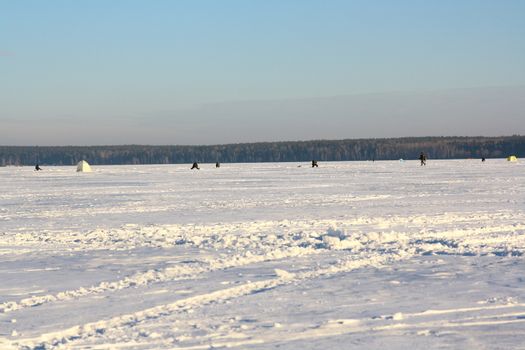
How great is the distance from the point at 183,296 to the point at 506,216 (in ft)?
32.3

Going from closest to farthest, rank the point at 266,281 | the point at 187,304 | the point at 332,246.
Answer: the point at 187,304 → the point at 266,281 → the point at 332,246

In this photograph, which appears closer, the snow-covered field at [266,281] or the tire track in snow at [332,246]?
the snow-covered field at [266,281]

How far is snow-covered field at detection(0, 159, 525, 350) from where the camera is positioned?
5625 mm

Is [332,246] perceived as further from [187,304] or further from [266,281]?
[187,304]

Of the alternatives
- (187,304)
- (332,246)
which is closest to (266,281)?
(187,304)

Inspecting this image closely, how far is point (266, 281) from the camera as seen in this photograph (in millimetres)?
7949

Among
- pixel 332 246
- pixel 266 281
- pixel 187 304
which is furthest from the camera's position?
pixel 332 246

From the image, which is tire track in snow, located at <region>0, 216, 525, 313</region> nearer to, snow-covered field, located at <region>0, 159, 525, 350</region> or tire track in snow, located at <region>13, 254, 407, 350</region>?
snow-covered field, located at <region>0, 159, 525, 350</region>

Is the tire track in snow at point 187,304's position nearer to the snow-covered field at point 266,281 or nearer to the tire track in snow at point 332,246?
the snow-covered field at point 266,281

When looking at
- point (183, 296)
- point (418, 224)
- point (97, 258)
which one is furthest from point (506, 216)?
point (183, 296)

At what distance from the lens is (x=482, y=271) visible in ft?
27.8

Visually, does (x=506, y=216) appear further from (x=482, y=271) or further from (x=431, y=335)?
(x=431, y=335)

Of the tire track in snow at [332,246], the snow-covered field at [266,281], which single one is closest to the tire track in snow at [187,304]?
the snow-covered field at [266,281]

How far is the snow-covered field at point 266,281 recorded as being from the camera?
5.62 metres
